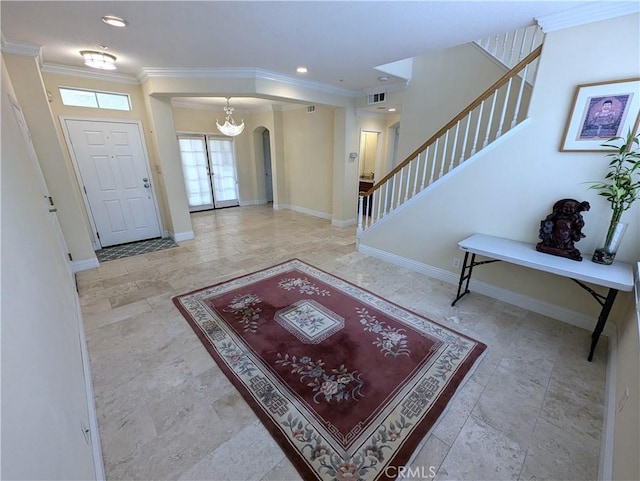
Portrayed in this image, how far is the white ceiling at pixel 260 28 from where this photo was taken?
210cm

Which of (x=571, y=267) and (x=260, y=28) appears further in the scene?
(x=260, y=28)

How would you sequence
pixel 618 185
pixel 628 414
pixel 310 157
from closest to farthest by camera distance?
1. pixel 628 414
2. pixel 618 185
3. pixel 310 157

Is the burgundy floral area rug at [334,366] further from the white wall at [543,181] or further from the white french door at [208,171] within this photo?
the white french door at [208,171]

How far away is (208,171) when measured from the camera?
7.23m

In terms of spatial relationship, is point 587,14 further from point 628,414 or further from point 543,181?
point 628,414

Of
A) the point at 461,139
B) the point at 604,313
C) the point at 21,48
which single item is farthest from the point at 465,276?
the point at 21,48

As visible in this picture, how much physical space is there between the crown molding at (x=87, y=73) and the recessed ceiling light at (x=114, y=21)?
207cm

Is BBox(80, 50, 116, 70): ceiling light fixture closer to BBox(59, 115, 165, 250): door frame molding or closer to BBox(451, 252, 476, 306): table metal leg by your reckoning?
BBox(59, 115, 165, 250): door frame molding

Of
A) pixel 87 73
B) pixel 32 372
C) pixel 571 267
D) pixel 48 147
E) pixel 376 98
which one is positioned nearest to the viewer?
pixel 32 372

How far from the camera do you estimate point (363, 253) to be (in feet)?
14.2

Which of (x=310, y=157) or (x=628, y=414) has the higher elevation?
(x=310, y=157)

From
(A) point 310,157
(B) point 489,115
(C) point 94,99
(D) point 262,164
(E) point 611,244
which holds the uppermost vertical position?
(C) point 94,99

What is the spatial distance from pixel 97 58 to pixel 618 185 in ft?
17.8

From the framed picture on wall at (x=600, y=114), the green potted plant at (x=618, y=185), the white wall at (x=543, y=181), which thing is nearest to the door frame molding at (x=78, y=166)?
the white wall at (x=543, y=181)
